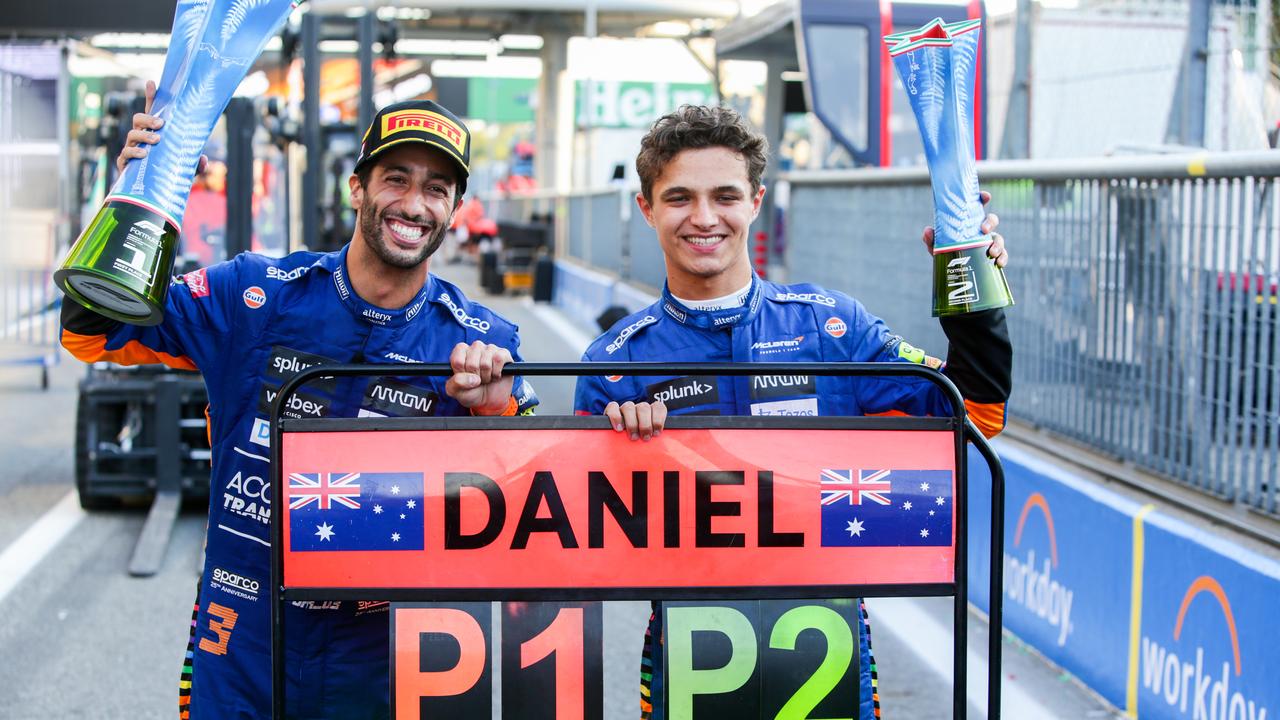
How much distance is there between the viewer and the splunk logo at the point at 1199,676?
4836 millimetres

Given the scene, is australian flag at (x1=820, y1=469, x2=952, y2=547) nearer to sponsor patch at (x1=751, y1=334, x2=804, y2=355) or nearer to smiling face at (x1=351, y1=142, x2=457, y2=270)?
sponsor patch at (x1=751, y1=334, x2=804, y2=355)

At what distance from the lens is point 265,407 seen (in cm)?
346

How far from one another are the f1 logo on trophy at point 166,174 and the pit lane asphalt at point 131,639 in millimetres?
3255

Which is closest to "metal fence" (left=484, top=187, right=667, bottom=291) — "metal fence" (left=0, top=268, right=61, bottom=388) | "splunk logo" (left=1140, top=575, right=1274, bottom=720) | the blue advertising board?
"metal fence" (left=0, top=268, right=61, bottom=388)

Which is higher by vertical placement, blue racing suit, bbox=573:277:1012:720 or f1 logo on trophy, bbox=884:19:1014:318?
f1 logo on trophy, bbox=884:19:1014:318

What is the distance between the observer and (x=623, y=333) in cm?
344

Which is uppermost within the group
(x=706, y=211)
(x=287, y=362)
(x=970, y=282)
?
(x=706, y=211)

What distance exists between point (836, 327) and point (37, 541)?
6593 mm

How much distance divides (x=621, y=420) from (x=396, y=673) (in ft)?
2.13

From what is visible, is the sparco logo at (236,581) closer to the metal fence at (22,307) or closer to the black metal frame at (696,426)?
the black metal frame at (696,426)

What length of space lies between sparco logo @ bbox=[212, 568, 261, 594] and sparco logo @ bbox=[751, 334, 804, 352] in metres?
1.24

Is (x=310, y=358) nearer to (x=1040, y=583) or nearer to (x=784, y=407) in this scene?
(x=784, y=407)

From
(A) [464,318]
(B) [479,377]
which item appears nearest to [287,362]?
(A) [464,318]

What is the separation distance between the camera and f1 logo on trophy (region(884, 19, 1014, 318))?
9.19ft
